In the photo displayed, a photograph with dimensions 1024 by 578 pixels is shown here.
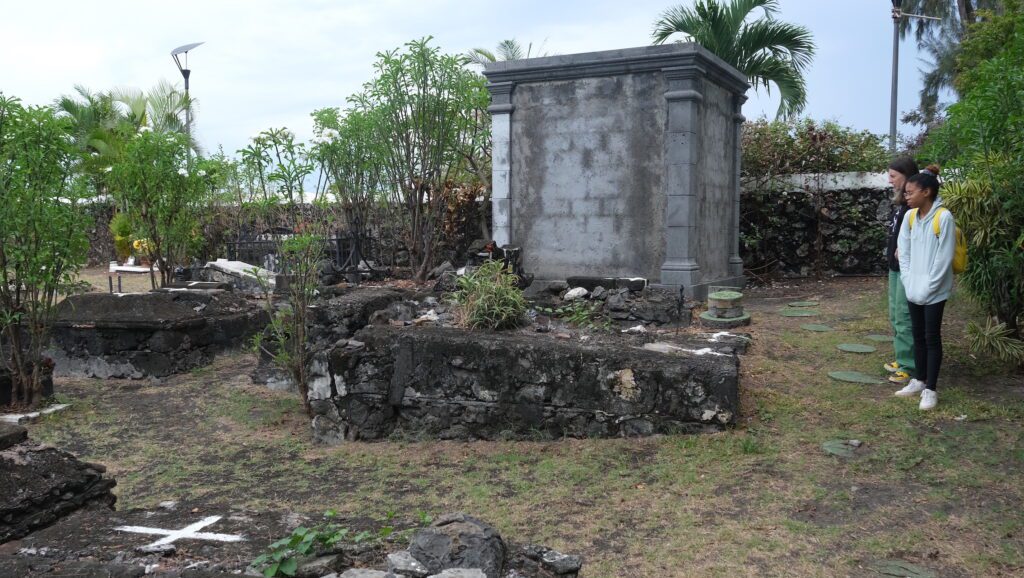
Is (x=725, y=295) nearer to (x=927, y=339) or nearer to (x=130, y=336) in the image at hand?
(x=927, y=339)

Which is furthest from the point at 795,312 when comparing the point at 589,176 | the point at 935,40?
the point at 935,40

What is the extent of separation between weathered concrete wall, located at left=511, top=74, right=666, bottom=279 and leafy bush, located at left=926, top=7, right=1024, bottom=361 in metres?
3.63

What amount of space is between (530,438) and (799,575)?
2.41 m

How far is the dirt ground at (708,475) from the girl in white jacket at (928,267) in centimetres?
35

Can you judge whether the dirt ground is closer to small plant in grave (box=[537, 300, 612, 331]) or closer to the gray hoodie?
the gray hoodie

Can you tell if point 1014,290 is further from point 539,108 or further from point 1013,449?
point 539,108

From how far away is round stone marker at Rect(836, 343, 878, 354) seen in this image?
259 inches

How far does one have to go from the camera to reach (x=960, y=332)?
692cm

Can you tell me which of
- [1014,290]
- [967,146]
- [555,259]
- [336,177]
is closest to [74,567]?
[1014,290]

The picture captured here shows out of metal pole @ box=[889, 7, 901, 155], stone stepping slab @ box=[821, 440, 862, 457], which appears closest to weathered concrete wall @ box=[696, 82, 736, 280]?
stone stepping slab @ box=[821, 440, 862, 457]

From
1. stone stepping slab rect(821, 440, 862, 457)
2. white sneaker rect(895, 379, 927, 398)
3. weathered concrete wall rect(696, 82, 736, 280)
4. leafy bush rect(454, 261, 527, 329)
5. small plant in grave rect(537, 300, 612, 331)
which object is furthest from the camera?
weathered concrete wall rect(696, 82, 736, 280)

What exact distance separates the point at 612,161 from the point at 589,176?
13.0 inches

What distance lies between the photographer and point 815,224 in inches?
500

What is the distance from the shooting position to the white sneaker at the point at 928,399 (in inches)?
196
